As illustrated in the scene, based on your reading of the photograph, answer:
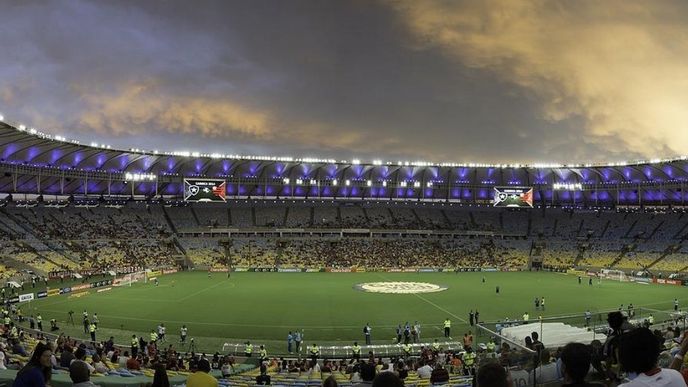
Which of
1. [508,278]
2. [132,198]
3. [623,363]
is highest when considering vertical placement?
[132,198]

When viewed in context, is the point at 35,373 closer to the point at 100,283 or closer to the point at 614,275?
the point at 100,283

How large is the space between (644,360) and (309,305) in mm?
40243

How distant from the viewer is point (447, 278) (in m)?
65.9

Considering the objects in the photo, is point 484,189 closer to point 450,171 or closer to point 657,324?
point 450,171

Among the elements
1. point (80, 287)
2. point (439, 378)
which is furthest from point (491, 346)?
point (80, 287)

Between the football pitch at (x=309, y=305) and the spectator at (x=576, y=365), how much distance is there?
25853 millimetres

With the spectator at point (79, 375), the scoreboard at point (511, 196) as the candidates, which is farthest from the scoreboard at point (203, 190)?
the spectator at point (79, 375)

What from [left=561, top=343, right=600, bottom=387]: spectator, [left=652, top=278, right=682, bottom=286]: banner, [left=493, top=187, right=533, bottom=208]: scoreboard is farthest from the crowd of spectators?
[left=561, top=343, right=600, bottom=387]: spectator

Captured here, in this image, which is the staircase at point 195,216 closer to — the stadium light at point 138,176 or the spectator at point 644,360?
the stadium light at point 138,176

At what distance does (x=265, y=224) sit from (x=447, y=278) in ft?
132

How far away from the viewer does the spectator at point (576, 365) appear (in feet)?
13.0

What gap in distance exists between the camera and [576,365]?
158 inches

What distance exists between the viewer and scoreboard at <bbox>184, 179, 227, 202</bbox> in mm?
65625

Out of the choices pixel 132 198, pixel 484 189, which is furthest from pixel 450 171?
pixel 132 198
